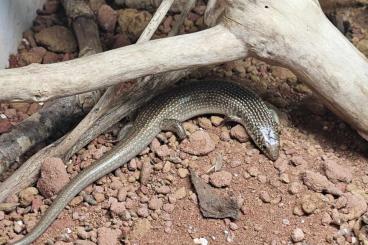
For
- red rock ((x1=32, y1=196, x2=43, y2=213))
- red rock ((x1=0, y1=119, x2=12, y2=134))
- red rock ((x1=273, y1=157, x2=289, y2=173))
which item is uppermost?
red rock ((x1=273, y1=157, x2=289, y2=173))

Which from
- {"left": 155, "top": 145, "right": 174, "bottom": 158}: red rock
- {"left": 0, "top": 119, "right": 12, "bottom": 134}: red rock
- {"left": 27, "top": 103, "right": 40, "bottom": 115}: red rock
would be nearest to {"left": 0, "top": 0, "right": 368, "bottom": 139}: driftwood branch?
{"left": 155, "top": 145, "right": 174, "bottom": 158}: red rock

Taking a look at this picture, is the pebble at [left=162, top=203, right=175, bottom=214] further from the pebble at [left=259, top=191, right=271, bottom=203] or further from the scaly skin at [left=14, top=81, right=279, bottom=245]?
the pebble at [left=259, top=191, right=271, bottom=203]

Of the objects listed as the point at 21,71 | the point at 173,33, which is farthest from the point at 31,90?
the point at 173,33

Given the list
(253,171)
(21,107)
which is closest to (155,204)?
(253,171)

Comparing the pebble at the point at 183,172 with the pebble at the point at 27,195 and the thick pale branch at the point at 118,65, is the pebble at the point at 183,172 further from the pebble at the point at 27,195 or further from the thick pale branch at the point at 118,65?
the pebble at the point at 27,195

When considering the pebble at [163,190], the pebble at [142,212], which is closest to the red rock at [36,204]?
the pebble at [142,212]

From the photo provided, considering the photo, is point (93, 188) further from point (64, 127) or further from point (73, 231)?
point (64, 127)
